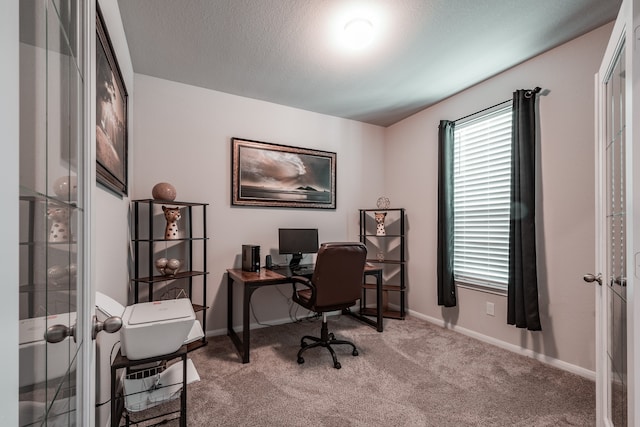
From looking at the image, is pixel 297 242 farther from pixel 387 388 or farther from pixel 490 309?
pixel 490 309

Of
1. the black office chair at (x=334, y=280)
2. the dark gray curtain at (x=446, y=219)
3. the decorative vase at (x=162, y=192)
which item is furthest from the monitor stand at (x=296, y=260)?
the dark gray curtain at (x=446, y=219)

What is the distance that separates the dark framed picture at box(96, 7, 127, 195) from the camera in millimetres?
1518

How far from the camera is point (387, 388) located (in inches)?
83.5

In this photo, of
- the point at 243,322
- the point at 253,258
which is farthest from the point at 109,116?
the point at 243,322

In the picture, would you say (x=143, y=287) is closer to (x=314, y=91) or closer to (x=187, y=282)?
(x=187, y=282)

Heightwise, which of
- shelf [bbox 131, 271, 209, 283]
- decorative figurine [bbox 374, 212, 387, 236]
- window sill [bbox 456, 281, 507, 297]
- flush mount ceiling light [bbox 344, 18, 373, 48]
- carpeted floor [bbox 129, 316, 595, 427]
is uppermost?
flush mount ceiling light [bbox 344, 18, 373, 48]

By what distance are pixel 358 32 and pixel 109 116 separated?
1.73m

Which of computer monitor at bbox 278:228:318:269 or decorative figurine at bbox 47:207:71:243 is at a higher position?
decorative figurine at bbox 47:207:71:243

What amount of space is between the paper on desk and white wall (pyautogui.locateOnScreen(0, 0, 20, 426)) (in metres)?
1.47

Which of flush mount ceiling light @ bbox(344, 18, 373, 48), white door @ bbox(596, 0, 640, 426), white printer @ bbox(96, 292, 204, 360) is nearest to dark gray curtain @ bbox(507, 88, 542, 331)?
white door @ bbox(596, 0, 640, 426)

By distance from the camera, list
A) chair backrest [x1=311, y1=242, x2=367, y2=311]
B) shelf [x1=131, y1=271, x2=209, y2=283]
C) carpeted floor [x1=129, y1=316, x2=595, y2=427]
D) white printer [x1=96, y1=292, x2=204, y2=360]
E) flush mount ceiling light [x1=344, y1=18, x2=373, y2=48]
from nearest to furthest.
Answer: white printer [x1=96, y1=292, x2=204, y2=360] → carpeted floor [x1=129, y1=316, x2=595, y2=427] → flush mount ceiling light [x1=344, y1=18, x2=373, y2=48] → chair backrest [x1=311, y1=242, x2=367, y2=311] → shelf [x1=131, y1=271, x2=209, y2=283]

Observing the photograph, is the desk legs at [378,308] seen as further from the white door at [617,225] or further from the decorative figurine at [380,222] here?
the white door at [617,225]

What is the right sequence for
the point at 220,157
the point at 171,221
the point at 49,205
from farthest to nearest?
the point at 220,157 → the point at 171,221 → the point at 49,205

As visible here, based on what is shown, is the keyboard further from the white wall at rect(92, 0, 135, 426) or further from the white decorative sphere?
the white decorative sphere
